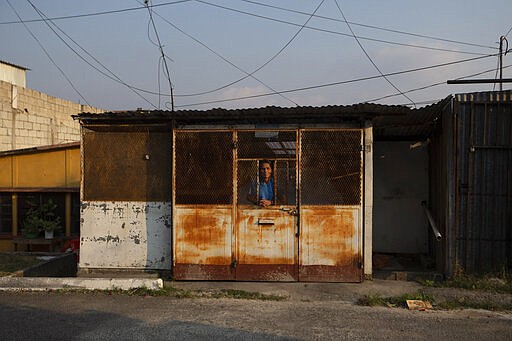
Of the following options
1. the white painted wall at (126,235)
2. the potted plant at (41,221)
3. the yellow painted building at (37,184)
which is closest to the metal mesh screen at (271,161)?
the white painted wall at (126,235)

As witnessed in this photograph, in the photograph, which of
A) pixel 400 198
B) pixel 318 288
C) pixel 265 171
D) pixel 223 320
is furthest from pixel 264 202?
pixel 400 198

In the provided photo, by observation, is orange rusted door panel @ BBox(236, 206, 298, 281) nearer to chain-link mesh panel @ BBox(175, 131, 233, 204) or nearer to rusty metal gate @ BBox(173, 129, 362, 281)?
rusty metal gate @ BBox(173, 129, 362, 281)

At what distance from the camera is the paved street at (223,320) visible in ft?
18.0

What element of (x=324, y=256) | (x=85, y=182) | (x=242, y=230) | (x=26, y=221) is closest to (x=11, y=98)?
(x=26, y=221)

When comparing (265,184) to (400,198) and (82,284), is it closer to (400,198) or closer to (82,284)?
(82,284)

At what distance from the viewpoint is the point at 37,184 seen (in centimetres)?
1292

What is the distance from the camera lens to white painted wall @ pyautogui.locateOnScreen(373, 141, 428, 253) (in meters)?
10.4

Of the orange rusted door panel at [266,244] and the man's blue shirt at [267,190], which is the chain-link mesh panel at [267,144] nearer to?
the man's blue shirt at [267,190]

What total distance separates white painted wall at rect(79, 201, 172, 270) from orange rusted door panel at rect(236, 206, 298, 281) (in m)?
1.29

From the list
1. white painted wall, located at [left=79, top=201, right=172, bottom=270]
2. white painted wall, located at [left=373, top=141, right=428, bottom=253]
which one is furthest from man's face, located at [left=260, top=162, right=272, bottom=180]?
white painted wall, located at [left=373, top=141, right=428, bottom=253]

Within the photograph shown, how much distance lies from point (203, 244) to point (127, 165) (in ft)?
6.45

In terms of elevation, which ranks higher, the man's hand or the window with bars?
the man's hand

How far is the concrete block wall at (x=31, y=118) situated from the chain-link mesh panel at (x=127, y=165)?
7.83 m

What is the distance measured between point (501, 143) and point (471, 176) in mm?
697
